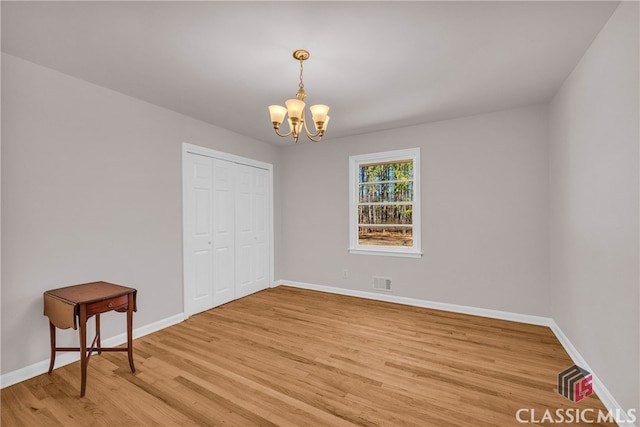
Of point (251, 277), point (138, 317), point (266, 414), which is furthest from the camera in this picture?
point (251, 277)

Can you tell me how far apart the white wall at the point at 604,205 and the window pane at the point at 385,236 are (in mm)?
1801

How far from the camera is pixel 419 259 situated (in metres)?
3.98

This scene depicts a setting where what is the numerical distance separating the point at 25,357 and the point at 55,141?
1.80 m

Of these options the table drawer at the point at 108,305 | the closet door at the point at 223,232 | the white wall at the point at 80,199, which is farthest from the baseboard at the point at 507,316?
the table drawer at the point at 108,305

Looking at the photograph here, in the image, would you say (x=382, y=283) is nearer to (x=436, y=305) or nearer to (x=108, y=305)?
(x=436, y=305)

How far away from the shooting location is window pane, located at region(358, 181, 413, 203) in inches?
165

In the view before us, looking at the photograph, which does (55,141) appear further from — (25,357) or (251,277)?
(251,277)

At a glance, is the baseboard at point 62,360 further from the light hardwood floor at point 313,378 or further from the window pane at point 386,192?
the window pane at point 386,192

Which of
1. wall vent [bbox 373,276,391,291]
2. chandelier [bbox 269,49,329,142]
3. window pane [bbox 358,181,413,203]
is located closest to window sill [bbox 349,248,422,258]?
wall vent [bbox 373,276,391,291]

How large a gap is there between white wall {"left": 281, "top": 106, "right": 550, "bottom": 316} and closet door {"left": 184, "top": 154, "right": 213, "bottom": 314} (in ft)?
6.35

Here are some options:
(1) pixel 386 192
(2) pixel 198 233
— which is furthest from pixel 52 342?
(1) pixel 386 192

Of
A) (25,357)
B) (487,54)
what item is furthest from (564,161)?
(25,357)

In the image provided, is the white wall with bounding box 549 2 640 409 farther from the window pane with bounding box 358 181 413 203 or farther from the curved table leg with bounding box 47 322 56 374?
the curved table leg with bounding box 47 322 56 374

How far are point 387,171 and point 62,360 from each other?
14.1 feet
